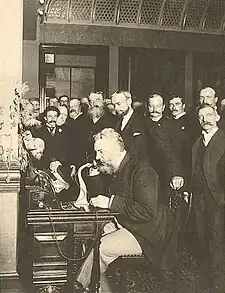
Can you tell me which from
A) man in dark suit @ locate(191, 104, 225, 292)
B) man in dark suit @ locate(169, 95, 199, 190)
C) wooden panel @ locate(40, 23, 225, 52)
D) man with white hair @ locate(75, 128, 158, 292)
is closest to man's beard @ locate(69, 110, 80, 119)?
man with white hair @ locate(75, 128, 158, 292)

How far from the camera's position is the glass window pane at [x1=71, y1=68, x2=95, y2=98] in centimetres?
176

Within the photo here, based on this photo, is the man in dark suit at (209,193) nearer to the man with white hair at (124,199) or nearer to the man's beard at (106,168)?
the man with white hair at (124,199)

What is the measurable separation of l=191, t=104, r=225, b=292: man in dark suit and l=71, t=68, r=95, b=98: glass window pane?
0.44 meters

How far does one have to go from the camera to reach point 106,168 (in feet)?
5.98

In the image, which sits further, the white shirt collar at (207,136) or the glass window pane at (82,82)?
the white shirt collar at (207,136)

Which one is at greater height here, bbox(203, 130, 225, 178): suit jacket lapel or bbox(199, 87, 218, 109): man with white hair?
bbox(199, 87, 218, 109): man with white hair

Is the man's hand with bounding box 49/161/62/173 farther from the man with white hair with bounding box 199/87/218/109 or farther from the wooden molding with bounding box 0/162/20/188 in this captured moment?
the man with white hair with bounding box 199/87/218/109

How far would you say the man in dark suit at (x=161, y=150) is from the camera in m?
1.86

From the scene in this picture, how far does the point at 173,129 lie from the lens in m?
1.89

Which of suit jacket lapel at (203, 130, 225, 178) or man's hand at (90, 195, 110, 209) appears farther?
suit jacket lapel at (203, 130, 225, 178)

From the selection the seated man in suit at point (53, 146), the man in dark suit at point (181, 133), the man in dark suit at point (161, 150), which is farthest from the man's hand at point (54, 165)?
the man in dark suit at point (181, 133)

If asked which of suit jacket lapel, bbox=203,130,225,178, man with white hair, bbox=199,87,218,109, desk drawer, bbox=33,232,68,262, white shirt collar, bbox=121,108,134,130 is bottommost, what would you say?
desk drawer, bbox=33,232,68,262

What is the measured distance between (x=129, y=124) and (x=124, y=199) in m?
0.28

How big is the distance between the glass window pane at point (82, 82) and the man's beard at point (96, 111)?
57mm
